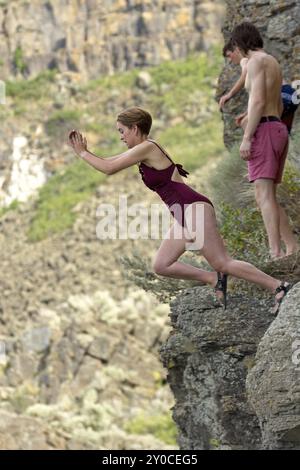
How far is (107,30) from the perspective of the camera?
2557 inches

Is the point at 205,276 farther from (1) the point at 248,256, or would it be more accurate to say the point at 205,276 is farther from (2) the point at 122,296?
(2) the point at 122,296

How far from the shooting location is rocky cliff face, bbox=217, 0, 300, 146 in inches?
458

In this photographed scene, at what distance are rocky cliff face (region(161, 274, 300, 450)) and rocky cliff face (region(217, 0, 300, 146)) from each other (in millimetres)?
3463

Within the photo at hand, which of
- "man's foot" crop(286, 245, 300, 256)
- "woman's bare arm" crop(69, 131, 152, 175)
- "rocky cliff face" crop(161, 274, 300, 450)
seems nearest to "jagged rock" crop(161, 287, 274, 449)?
"rocky cliff face" crop(161, 274, 300, 450)

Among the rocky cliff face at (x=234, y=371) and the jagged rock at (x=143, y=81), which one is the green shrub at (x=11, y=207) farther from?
the rocky cliff face at (x=234, y=371)

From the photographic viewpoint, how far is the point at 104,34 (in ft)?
212

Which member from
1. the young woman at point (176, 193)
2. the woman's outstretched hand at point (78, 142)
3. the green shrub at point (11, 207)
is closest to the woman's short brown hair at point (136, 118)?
the young woman at point (176, 193)

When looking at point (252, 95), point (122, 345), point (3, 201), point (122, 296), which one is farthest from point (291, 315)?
point (3, 201)

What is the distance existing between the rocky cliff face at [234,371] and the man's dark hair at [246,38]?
1.69 m

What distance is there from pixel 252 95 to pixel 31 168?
4861cm

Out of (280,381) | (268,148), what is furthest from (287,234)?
(280,381)

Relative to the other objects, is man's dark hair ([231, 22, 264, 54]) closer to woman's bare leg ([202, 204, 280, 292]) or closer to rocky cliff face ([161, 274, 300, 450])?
woman's bare leg ([202, 204, 280, 292])

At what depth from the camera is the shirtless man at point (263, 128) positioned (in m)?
7.54

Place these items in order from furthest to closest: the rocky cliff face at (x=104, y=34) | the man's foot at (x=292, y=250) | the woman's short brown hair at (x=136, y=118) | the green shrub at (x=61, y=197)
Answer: the rocky cliff face at (x=104, y=34)
the green shrub at (x=61, y=197)
the man's foot at (x=292, y=250)
the woman's short brown hair at (x=136, y=118)
